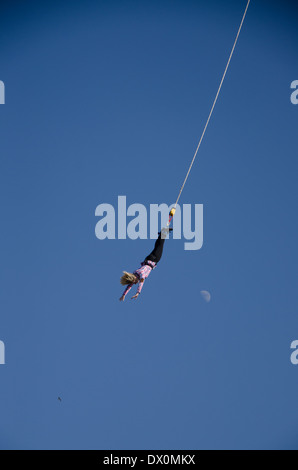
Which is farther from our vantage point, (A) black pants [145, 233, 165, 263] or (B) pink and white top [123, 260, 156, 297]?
(A) black pants [145, 233, 165, 263]

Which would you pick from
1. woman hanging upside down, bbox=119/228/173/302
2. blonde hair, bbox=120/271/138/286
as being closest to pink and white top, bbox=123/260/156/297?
woman hanging upside down, bbox=119/228/173/302

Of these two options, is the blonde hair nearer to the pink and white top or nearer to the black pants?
the pink and white top

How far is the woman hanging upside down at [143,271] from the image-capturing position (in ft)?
40.8

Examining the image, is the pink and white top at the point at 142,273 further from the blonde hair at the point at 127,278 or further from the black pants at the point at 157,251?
the blonde hair at the point at 127,278

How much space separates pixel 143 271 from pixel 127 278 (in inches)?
17.4

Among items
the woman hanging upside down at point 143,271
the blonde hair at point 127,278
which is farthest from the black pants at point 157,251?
the blonde hair at point 127,278

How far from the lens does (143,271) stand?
41.5 ft

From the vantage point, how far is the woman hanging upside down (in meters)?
12.4
